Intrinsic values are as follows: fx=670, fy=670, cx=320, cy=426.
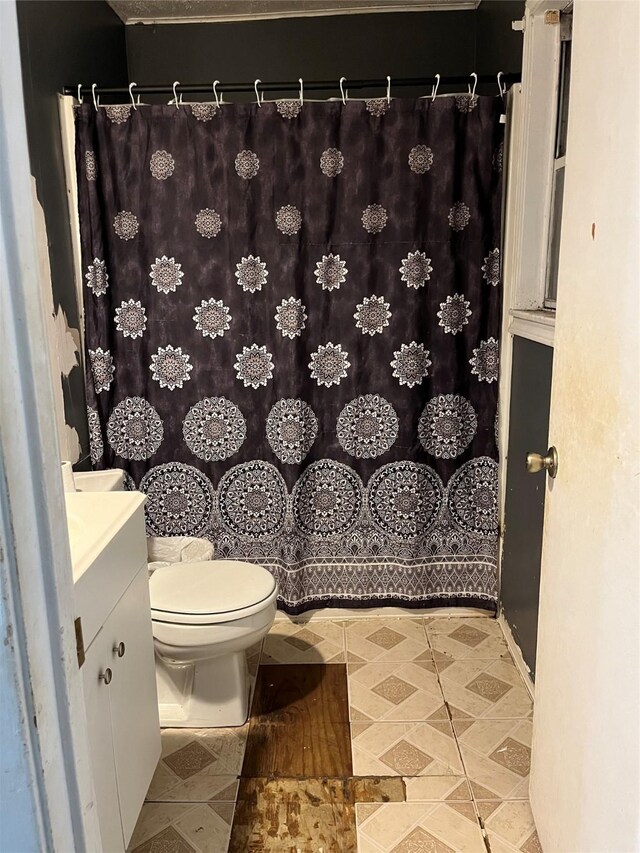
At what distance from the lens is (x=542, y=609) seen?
1492 millimetres

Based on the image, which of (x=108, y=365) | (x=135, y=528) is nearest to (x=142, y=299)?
(x=108, y=365)

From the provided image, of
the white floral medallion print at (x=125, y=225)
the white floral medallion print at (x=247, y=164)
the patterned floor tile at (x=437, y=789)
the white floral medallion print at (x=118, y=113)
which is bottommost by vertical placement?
the patterned floor tile at (x=437, y=789)

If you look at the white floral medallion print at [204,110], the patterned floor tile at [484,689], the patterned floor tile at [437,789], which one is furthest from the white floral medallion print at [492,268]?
the patterned floor tile at [437,789]

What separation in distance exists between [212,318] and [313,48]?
50.3 inches

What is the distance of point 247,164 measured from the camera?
2326 millimetres

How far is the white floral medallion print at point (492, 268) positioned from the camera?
2350mm

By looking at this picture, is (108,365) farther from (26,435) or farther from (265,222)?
(26,435)

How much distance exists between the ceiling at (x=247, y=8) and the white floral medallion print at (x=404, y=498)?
6.01 ft

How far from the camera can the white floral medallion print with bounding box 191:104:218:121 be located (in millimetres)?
2283

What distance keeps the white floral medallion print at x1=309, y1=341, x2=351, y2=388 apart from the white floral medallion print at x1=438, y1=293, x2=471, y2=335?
0.37m

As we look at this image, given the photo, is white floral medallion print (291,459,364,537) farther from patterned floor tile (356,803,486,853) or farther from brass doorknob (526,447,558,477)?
brass doorknob (526,447,558,477)

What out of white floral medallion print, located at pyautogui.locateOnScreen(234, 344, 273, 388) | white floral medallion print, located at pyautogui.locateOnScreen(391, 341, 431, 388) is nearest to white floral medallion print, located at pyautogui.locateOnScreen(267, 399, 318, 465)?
white floral medallion print, located at pyautogui.locateOnScreen(234, 344, 273, 388)

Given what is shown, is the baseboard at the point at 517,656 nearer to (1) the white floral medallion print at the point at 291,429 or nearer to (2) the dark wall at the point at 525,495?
(2) the dark wall at the point at 525,495

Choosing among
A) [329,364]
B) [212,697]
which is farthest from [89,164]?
[212,697]
